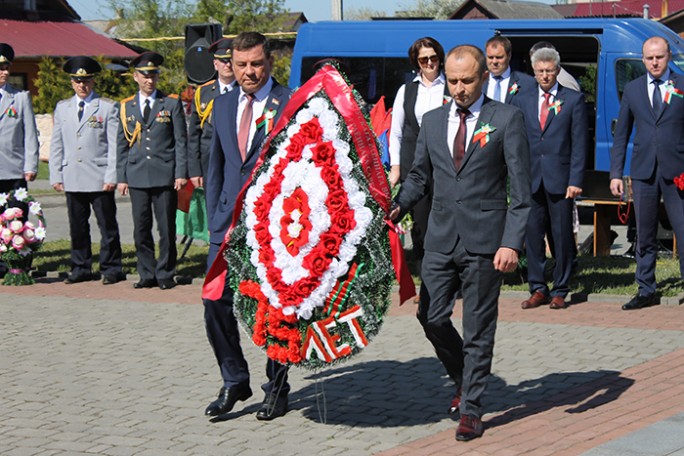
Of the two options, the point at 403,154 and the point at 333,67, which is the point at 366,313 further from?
the point at 403,154

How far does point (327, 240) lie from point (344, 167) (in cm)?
41

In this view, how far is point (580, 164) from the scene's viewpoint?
33.2 feet

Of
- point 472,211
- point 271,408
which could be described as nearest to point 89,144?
point 271,408

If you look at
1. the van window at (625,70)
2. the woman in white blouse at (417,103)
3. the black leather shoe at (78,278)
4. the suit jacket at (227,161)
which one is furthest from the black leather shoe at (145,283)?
the van window at (625,70)

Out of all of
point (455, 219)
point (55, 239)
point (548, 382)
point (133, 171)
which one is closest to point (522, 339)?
point (548, 382)

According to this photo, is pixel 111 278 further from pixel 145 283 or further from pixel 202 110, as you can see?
pixel 202 110

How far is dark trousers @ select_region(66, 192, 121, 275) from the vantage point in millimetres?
12492

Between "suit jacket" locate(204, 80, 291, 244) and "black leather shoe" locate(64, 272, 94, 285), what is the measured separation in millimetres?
5850

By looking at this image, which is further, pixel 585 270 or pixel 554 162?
pixel 585 270

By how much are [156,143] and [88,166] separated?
0.93m

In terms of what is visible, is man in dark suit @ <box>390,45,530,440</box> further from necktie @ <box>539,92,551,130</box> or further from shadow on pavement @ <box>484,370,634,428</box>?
necktie @ <box>539,92,551,130</box>

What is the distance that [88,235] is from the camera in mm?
12664

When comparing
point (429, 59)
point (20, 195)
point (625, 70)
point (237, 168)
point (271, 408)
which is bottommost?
point (271, 408)

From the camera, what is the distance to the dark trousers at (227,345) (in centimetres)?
690
